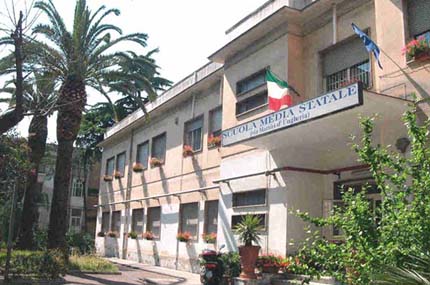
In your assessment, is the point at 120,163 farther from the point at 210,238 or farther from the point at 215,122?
the point at 210,238

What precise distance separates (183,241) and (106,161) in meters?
16.8

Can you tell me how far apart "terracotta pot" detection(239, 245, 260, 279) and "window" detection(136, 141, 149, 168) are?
1521 cm

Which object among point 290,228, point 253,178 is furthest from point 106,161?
point 290,228

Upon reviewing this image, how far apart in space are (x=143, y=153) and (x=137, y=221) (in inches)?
159

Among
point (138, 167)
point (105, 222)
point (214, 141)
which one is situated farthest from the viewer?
point (105, 222)

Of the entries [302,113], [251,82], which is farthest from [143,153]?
[302,113]

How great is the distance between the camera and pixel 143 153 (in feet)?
97.7

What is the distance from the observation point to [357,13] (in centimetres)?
1419

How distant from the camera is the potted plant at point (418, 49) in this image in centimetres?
1120

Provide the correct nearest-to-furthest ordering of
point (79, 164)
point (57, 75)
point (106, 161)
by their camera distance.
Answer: point (57, 75) → point (106, 161) → point (79, 164)

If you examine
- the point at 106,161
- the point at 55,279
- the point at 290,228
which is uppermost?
the point at 106,161

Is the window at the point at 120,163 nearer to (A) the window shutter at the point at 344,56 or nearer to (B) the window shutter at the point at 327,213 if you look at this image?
(B) the window shutter at the point at 327,213

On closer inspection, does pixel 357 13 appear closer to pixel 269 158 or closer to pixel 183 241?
pixel 269 158

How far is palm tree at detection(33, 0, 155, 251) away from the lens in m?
19.1
